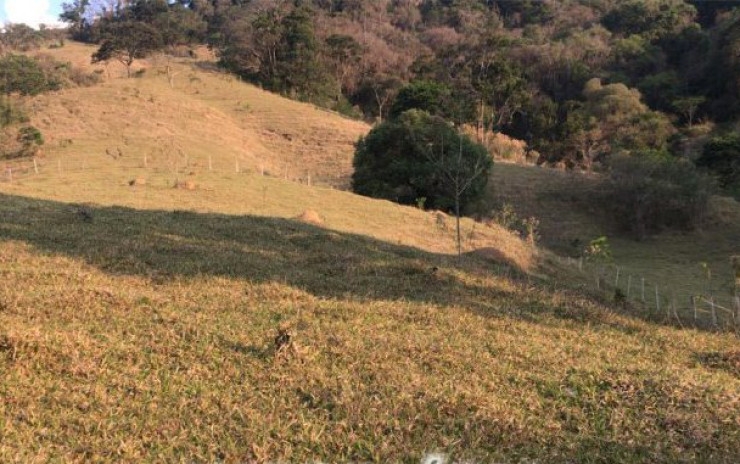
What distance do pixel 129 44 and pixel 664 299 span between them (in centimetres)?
5291

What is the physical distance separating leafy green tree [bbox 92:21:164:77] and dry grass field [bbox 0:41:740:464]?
48.4 metres

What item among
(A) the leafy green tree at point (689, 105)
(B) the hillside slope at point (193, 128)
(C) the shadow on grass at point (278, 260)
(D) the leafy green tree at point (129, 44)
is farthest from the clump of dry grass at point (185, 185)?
(A) the leafy green tree at point (689, 105)

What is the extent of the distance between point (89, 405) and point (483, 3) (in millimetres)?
97270

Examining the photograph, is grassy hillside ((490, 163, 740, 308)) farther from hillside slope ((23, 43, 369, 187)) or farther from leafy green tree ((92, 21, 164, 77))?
leafy green tree ((92, 21, 164, 77))

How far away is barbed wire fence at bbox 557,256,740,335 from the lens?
30.1 ft

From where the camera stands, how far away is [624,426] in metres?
4.36

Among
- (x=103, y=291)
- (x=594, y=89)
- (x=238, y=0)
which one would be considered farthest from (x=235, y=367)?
(x=238, y=0)

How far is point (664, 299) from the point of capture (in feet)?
57.3

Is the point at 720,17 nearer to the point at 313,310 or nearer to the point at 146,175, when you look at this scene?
the point at 146,175

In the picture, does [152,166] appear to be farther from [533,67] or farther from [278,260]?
[533,67]

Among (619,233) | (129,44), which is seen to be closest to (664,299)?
(619,233)

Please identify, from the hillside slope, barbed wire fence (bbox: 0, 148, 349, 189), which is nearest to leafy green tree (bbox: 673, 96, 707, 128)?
the hillside slope

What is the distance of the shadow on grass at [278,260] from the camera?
8133 millimetres

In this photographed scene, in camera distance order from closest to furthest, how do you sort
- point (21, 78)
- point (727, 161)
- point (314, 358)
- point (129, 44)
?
point (314, 358)
point (727, 161)
point (21, 78)
point (129, 44)
